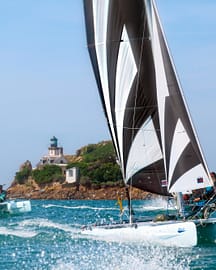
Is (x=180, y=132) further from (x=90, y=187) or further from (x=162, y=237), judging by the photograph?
(x=90, y=187)

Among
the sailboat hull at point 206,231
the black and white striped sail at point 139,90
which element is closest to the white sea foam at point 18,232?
the black and white striped sail at point 139,90

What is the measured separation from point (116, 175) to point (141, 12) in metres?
104

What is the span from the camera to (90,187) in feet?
450

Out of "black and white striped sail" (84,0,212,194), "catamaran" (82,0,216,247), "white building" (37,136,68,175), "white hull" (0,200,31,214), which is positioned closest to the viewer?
"catamaran" (82,0,216,247)

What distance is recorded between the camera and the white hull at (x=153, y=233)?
27.2 metres

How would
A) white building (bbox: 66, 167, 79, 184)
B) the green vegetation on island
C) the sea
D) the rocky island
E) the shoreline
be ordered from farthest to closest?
white building (bbox: 66, 167, 79, 184)
the green vegetation on island
the rocky island
the shoreline
the sea

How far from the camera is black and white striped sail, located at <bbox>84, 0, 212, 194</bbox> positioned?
92.1 ft

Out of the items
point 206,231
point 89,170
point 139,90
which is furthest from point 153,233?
point 89,170

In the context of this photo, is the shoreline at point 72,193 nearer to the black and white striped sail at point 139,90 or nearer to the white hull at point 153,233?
the black and white striped sail at point 139,90

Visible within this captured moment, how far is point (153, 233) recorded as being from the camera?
91.9 feet

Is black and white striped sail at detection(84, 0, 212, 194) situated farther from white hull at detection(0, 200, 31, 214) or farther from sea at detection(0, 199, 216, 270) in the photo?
white hull at detection(0, 200, 31, 214)

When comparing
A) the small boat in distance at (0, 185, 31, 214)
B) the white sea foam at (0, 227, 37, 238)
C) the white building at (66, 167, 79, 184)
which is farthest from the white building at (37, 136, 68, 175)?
the white sea foam at (0, 227, 37, 238)

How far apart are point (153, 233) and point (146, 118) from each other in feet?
16.4

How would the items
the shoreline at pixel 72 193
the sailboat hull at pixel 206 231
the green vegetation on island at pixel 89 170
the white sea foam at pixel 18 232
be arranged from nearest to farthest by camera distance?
1. the sailboat hull at pixel 206 231
2. the white sea foam at pixel 18 232
3. the shoreline at pixel 72 193
4. the green vegetation on island at pixel 89 170
